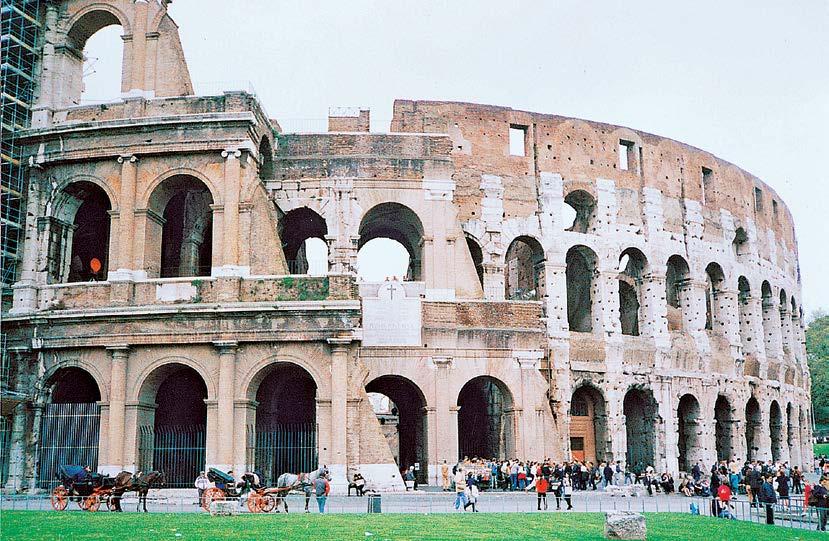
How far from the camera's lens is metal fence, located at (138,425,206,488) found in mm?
23234

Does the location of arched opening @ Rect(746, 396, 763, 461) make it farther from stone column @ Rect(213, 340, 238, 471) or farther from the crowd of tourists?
stone column @ Rect(213, 340, 238, 471)

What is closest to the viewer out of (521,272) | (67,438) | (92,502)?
(92,502)

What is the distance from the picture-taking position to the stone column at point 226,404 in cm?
2223

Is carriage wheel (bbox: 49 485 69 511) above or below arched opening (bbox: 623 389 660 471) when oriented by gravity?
below

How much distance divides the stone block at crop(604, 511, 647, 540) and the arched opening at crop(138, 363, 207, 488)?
12.5 m

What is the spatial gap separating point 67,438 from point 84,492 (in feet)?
18.6

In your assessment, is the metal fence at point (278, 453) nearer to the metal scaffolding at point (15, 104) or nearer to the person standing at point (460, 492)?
the person standing at point (460, 492)

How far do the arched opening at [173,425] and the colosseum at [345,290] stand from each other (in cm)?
6

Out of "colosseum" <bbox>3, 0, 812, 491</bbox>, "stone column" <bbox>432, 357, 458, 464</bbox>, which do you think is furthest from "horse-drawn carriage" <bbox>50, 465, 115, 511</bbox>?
"stone column" <bbox>432, 357, 458, 464</bbox>

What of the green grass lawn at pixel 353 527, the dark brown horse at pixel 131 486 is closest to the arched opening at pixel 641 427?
the green grass lawn at pixel 353 527

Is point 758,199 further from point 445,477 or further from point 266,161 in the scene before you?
point 266,161

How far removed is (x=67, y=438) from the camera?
2306 cm

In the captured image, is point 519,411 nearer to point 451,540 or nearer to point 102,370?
A: point 102,370

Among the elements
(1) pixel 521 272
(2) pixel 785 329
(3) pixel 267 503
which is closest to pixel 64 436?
(3) pixel 267 503
